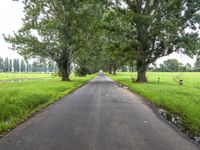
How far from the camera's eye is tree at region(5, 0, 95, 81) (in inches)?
1396

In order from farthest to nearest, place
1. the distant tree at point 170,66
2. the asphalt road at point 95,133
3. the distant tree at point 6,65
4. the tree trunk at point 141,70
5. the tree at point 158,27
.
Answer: the distant tree at point 6,65, the distant tree at point 170,66, the tree trunk at point 141,70, the tree at point 158,27, the asphalt road at point 95,133

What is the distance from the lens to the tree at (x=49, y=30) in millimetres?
35453

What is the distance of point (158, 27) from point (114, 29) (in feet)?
18.1

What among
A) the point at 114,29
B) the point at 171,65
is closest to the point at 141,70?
the point at 114,29

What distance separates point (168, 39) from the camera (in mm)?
30438

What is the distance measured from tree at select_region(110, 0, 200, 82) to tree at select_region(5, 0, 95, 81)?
6981 millimetres

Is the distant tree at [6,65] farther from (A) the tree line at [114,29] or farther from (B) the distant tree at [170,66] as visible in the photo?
(A) the tree line at [114,29]

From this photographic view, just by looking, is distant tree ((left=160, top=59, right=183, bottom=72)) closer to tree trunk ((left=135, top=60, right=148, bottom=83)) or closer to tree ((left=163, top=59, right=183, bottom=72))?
tree ((left=163, top=59, right=183, bottom=72))

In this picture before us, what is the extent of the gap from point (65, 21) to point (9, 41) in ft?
26.6

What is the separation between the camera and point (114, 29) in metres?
32.0

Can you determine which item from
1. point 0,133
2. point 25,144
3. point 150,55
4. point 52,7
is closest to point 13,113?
point 0,133

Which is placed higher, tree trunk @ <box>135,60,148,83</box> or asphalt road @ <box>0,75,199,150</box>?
tree trunk @ <box>135,60,148,83</box>

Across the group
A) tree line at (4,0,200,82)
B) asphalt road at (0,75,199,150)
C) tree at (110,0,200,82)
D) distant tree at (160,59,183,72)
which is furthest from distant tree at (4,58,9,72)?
asphalt road at (0,75,199,150)

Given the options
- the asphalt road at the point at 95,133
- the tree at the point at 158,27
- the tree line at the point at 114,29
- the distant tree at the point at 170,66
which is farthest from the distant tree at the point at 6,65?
the asphalt road at the point at 95,133
